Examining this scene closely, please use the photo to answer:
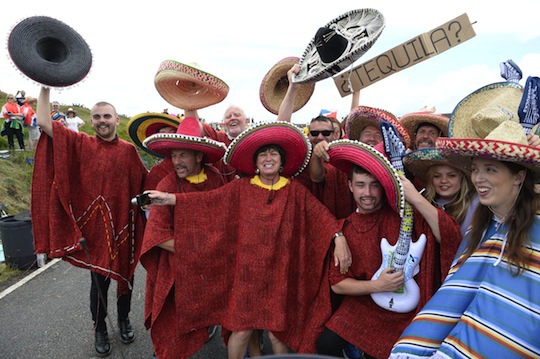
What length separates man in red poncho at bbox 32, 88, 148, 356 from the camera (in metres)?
3.19

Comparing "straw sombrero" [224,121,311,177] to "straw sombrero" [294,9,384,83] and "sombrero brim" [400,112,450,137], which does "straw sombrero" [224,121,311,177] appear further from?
"sombrero brim" [400,112,450,137]

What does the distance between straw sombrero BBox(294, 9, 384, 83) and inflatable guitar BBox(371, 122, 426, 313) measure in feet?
1.84

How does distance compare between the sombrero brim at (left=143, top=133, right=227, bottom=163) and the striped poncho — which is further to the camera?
the sombrero brim at (left=143, top=133, right=227, bottom=163)

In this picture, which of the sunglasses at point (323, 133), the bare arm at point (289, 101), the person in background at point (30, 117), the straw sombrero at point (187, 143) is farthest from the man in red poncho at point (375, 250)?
the person in background at point (30, 117)

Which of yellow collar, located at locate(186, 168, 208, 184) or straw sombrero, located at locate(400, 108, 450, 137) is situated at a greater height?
yellow collar, located at locate(186, 168, 208, 184)

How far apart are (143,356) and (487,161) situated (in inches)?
130

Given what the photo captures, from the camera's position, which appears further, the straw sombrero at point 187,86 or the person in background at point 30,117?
the person in background at point 30,117

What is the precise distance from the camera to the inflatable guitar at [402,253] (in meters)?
2.26

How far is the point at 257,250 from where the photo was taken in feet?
8.59

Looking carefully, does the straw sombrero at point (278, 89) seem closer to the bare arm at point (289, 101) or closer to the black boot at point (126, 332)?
the bare arm at point (289, 101)

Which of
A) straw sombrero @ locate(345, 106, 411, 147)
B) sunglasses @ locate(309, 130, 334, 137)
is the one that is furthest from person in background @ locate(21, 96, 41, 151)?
straw sombrero @ locate(345, 106, 411, 147)

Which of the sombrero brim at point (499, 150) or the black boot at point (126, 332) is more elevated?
the sombrero brim at point (499, 150)

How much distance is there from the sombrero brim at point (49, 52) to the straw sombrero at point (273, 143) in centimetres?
151

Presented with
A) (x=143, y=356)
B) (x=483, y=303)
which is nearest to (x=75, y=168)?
(x=143, y=356)
